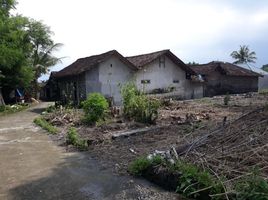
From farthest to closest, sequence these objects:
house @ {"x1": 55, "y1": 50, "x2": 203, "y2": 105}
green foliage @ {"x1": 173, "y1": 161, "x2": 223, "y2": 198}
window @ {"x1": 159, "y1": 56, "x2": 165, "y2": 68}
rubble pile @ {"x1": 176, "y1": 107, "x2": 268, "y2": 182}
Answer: window @ {"x1": 159, "y1": 56, "x2": 165, "y2": 68}
house @ {"x1": 55, "y1": 50, "x2": 203, "y2": 105}
rubble pile @ {"x1": 176, "y1": 107, "x2": 268, "y2": 182}
green foliage @ {"x1": 173, "y1": 161, "x2": 223, "y2": 198}

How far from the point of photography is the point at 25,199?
254 inches

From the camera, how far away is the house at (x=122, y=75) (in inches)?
1049

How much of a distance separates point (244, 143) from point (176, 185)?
169 centimetres

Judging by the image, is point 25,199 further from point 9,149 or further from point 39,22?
point 39,22

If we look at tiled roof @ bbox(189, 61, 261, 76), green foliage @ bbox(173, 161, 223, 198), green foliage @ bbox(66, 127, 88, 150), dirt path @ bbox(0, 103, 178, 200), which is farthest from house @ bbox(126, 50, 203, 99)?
green foliage @ bbox(173, 161, 223, 198)

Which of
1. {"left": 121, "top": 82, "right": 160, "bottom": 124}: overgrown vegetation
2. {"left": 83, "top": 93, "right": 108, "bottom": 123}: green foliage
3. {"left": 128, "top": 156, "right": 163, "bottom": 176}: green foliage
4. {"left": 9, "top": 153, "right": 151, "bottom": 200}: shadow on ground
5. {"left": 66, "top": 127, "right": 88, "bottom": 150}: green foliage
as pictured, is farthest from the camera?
{"left": 83, "top": 93, "right": 108, "bottom": 123}: green foliage

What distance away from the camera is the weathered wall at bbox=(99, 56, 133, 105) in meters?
27.0

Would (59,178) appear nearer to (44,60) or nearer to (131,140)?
(131,140)

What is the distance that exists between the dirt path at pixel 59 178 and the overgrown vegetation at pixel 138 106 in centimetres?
384

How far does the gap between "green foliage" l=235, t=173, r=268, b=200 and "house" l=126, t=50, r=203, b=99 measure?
23161mm

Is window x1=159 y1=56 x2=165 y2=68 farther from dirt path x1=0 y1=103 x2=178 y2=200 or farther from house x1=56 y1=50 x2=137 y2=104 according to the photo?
dirt path x1=0 y1=103 x2=178 y2=200

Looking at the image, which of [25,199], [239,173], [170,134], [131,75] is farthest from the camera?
[131,75]

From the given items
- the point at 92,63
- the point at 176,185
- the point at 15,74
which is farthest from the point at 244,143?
the point at 15,74

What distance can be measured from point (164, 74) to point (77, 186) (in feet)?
78.7
